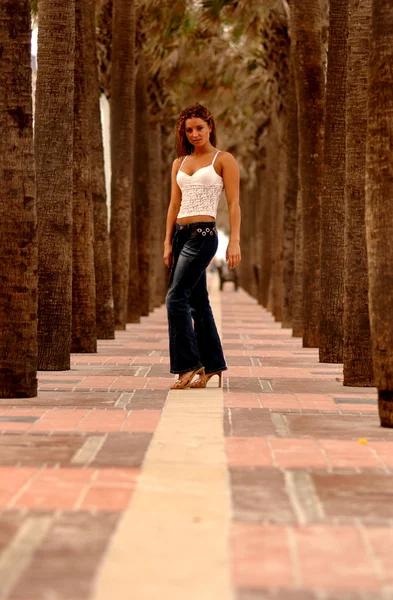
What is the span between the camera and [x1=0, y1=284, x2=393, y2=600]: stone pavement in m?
4.45

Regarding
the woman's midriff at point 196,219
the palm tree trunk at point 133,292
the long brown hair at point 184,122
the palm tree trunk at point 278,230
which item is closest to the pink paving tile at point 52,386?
the woman's midriff at point 196,219

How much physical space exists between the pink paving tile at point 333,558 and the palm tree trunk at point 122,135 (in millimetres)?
15593

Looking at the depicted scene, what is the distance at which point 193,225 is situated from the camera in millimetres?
10398

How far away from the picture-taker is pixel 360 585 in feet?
14.4

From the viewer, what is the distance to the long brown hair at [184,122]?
10344mm

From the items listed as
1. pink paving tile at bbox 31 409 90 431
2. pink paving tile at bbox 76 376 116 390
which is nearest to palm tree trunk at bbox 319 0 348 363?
pink paving tile at bbox 76 376 116 390

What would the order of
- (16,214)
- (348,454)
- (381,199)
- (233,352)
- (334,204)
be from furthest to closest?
(233,352), (334,204), (16,214), (381,199), (348,454)

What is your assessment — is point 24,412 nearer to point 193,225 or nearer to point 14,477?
point 193,225

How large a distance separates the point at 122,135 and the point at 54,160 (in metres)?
8.64

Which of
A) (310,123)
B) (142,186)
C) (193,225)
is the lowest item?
(193,225)

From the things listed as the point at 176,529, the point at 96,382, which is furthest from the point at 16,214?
the point at 176,529

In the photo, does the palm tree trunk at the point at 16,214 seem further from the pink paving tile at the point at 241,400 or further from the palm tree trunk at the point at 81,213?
the palm tree trunk at the point at 81,213

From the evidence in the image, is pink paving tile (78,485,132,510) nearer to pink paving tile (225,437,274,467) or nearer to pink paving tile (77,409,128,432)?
pink paving tile (225,437,274,467)

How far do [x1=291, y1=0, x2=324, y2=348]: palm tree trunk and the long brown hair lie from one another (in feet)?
22.1
